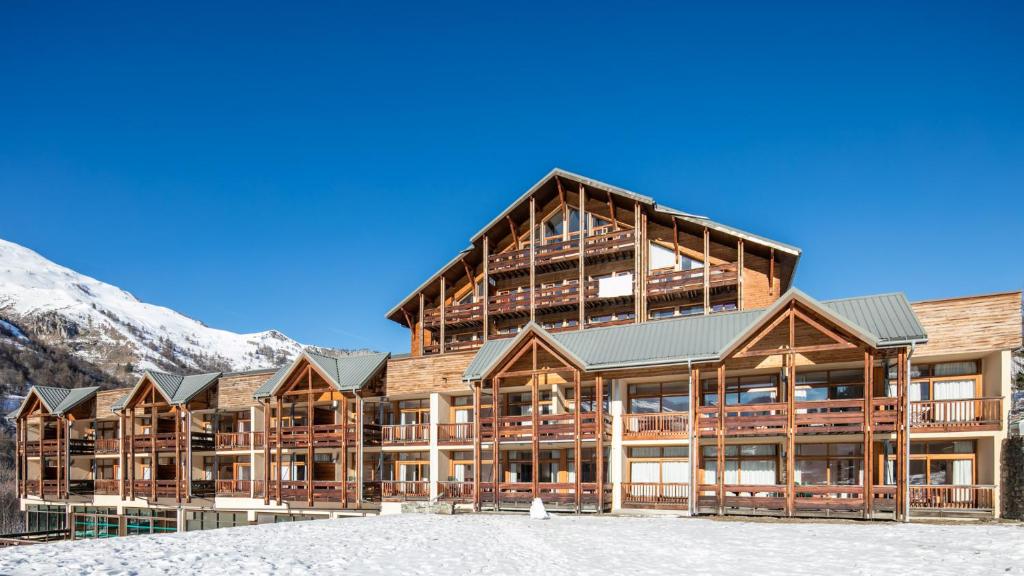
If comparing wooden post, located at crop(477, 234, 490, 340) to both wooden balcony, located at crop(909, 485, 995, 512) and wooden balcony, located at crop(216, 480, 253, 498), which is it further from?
wooden balcony, located at crop(909, 485, 995, 512)

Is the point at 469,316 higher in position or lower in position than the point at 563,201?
lower

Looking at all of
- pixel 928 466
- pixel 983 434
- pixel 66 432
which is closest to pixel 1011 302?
pixel 983 434

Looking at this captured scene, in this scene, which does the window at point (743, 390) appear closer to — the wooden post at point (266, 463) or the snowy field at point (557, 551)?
the snowy field at point (557, 551)

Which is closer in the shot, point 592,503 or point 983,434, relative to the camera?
point 983,434

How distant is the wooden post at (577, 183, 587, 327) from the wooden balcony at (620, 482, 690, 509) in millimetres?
10967

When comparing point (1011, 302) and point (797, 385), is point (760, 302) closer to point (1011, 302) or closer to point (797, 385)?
point (797, 385)

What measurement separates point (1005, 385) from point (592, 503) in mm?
15099

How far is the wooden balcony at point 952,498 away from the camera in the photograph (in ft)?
80.9

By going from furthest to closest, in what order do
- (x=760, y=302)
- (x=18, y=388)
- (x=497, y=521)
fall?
(x=18, y=388) → (x=760, y=302) → (x=497, y=521)

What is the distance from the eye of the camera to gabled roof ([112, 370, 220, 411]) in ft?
143

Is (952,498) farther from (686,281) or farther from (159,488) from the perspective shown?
(159,488)

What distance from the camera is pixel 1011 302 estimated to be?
24.9 m

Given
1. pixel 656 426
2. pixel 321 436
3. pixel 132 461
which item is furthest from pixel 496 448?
pixel 132 461

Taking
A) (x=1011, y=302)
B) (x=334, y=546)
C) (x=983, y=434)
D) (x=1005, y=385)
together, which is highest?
(x=1011, y=302)
